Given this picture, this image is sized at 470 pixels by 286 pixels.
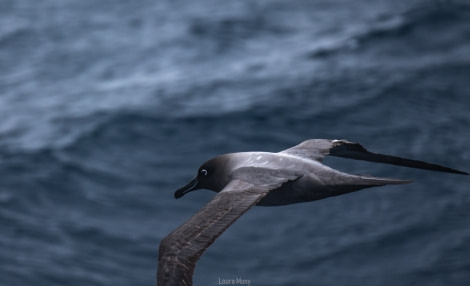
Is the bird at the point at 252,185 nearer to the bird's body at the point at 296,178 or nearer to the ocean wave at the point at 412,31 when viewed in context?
the bird's body at the point at 296,178

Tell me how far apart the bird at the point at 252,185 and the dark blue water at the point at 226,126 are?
4.80 meters

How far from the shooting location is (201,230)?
7582 mm

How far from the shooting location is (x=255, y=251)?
46.3ft

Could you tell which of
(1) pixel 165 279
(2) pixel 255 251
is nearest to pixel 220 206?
(1) pixel 165 279

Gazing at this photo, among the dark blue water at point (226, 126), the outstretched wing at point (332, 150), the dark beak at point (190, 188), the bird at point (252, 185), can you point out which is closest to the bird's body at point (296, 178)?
the bird at point (252, 185)

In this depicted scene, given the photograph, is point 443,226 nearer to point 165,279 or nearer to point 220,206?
point 220,206

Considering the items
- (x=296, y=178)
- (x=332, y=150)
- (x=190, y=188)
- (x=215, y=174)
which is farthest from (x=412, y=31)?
(x=296, y=178)

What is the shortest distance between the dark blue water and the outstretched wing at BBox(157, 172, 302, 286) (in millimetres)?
5744

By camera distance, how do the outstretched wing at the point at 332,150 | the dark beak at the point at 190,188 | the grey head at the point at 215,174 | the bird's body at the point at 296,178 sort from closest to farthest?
the bird's body at the point at 296,178 → the grey head at the point at 215,174 → the outstretched wing at the point at 332,150 → the dark beak at the point at 190,188

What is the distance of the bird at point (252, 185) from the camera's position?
7.27 meters

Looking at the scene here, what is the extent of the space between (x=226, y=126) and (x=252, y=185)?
8.94 metres

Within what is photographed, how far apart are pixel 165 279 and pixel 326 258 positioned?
784cm

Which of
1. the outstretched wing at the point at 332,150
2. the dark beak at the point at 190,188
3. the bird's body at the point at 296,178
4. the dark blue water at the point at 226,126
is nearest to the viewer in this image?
the bird's body at the point at 296,178

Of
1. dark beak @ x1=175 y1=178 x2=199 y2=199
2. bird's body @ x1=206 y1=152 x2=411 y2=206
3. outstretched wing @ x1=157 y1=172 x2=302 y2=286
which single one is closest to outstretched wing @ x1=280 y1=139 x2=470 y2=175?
bird's body @ x1=206 y1=152 x2=411 y2=206
